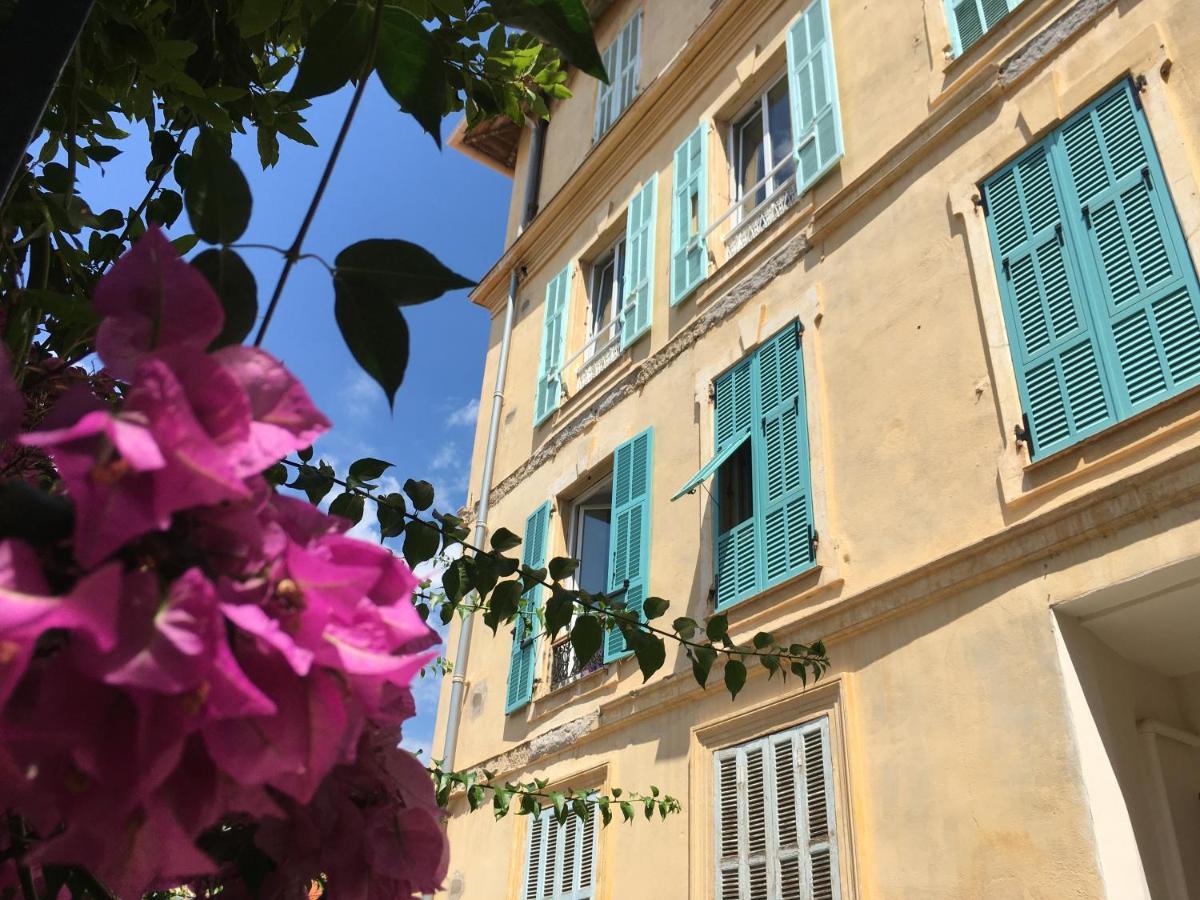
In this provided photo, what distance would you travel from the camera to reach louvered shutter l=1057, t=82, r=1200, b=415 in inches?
159

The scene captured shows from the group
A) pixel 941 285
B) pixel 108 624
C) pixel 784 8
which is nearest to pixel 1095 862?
pixel 941 285

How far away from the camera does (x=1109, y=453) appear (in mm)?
4152

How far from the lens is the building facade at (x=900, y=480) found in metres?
4.05

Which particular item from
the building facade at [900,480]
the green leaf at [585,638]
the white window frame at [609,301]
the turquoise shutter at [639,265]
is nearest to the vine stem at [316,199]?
the green leaf at [585,638]

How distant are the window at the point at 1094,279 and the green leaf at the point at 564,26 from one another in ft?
12.3

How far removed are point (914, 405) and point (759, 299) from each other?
6.14 ft

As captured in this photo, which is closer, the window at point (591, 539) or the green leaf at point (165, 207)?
the green leaf at point (165, 207)

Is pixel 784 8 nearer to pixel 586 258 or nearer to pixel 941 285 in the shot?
pixel 586 258

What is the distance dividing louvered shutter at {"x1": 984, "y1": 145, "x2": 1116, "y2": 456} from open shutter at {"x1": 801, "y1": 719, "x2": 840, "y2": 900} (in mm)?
1788

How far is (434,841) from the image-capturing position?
0.72m

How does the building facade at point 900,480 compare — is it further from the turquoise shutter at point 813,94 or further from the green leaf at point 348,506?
the green leaf at point 348,506

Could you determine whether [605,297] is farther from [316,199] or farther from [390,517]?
[316,199]

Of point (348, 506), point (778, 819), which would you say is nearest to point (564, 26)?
point (348, 506)

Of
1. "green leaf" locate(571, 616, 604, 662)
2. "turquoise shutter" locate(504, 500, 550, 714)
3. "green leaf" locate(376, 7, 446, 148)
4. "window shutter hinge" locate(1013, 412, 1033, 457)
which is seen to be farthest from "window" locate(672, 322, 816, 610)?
"green leaf" locate(376, 7, 446, 148)
